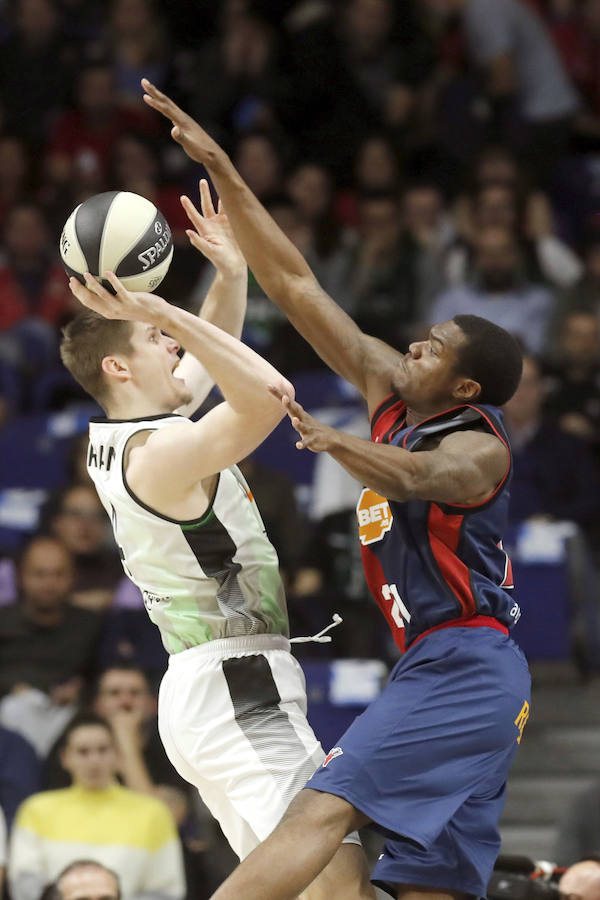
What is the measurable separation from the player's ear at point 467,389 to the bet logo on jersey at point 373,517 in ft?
1.29

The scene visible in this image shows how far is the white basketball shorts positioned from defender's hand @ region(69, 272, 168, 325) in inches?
Answer: 41.3

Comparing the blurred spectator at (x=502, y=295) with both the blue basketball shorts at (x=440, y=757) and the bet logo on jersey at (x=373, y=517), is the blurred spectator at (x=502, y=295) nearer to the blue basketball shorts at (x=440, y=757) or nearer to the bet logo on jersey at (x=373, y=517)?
the bet logo on jersey at (x=373, y=517)

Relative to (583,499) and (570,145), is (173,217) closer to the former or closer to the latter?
(570,145)

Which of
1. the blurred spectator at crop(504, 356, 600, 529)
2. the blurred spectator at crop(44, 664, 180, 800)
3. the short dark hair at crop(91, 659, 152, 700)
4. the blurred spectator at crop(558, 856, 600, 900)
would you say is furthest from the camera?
the blurred spectator at crop(504, 356, 600, 529)

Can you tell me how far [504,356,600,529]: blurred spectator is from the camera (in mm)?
8734

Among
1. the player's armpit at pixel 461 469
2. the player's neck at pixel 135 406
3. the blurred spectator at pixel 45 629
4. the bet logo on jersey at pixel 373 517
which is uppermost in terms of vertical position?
the player's neck at pixel 135 406

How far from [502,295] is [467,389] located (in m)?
5.62

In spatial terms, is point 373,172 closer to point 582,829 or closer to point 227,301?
point 582,829

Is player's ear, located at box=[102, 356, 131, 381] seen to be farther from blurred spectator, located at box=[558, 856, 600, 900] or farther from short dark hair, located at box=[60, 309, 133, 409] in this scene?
blurred spectator, located at box=[558, 856, 600, 900]

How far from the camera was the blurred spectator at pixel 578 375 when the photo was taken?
30.2 ft

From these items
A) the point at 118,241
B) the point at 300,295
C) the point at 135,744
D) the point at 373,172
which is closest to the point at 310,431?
the point at 118,241

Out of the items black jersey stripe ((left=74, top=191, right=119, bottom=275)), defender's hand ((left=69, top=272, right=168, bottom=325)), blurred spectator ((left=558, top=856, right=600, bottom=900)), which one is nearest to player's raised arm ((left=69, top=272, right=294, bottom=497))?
defender's hand ((left=69, top=272, right=168, bottom=325))

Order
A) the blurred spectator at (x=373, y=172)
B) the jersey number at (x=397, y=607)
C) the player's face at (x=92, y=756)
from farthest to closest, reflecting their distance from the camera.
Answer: the blurred spectator at (x=373, y=172), the player's face at (x=92, y=756), the jersey number at (x=397, y=607)

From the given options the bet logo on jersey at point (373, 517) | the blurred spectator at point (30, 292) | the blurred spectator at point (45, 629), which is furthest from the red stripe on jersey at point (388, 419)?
the blurred spectator at point (30, 292)
